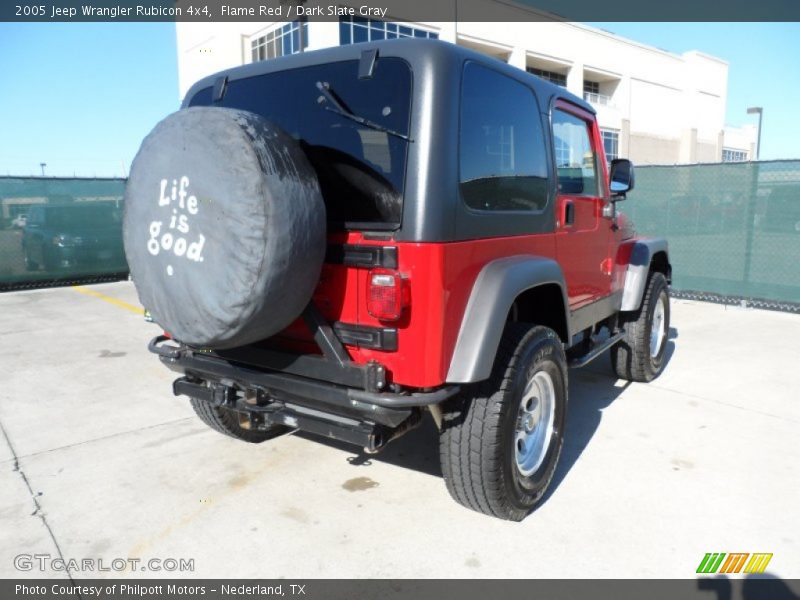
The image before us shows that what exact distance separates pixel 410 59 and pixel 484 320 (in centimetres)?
116

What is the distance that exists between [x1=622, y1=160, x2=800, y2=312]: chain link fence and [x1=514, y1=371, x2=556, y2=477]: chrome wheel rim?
22.6 feet

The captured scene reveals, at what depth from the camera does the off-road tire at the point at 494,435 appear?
2.63m

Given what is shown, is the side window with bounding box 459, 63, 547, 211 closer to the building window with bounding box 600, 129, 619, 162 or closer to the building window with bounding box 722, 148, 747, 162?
the building window with bounding box 600, 129, 619, 162

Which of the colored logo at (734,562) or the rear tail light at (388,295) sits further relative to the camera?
the colored logo at (734,562)

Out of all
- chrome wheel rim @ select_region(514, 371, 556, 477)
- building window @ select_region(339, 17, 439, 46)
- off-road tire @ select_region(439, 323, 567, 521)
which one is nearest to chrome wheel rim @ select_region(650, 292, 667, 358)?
chrome wheel rim @ select_region(514, 371, 556, 477)

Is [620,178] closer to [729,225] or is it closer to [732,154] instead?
[729,225]

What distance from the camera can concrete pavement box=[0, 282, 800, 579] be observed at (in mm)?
2645

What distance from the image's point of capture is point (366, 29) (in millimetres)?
23734

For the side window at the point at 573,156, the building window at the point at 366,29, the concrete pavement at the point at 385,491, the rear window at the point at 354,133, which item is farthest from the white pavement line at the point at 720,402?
the building window at the point at 366,29

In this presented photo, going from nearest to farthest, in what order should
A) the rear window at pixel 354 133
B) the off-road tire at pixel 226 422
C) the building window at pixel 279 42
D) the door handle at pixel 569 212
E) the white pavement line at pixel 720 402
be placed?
the rear window at pixel 354 133 < the door handle at pixel 569 212 < the off-road tire at pixel 226 422 < the white pavement line at pixel 720 402 < the building window at pixel 279 42

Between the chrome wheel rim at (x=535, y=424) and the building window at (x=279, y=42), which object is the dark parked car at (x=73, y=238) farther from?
the building window at (x=279, y=42)

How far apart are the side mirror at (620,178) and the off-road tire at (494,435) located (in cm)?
199

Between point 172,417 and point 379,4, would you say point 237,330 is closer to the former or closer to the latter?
point 172,417

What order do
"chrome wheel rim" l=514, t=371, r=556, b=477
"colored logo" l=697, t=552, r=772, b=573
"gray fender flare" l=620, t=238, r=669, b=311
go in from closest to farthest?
"colored logo" l=697, t=552, r=772, b=573, "chrome wheel rim" l=514, t=371, r=556, b=477, "gray fender flare" l=620, t=238, r=669, b=311
